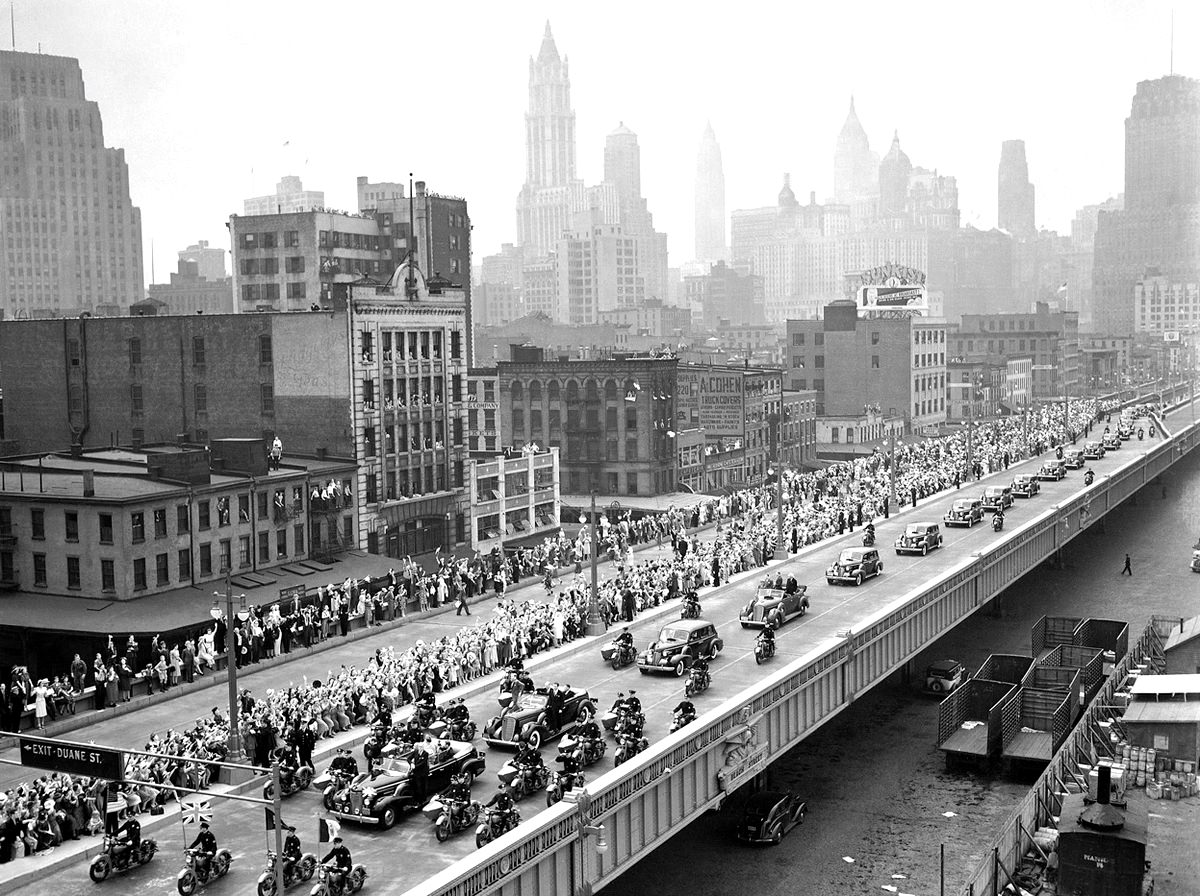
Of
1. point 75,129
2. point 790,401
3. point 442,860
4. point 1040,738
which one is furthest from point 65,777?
point 75,129

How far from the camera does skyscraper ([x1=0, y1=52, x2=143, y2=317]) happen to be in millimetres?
170250

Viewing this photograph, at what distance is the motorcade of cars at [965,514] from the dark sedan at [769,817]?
3929 centimetres

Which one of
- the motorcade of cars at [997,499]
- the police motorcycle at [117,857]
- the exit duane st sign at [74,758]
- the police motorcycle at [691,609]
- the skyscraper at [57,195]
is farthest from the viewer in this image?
the skyscraper at [57,195]

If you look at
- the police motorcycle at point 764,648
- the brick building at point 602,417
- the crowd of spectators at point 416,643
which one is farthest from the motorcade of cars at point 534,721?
the brick building at point 602,417

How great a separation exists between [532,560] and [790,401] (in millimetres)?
64406

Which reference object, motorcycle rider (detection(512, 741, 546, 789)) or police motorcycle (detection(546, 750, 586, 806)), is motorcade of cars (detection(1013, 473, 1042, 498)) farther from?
police motorcycle (detection(546, 750, 586, 806))

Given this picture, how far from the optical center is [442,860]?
102ft

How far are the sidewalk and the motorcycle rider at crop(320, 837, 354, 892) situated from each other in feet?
48.3

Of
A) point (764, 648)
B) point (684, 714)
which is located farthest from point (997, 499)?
point (684, 714)

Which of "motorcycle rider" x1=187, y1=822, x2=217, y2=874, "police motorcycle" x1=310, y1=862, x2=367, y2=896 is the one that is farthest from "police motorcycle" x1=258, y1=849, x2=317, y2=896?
"motorcycle rider" x1=187, y1=822, x2=217, y2=874

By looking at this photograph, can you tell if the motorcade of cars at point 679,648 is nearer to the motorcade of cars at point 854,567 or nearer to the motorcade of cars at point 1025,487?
the motorcade of cars at point 854,567

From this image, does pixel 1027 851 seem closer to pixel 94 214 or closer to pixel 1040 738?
pixel 1040 738

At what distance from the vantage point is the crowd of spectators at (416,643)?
34.8m

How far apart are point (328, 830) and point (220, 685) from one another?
2107 cm
